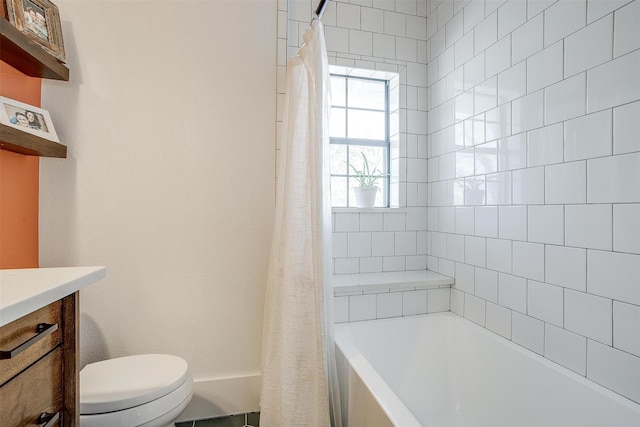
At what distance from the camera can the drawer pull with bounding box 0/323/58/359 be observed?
0.64 meters

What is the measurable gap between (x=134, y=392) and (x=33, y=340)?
0.57m

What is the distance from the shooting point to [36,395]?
0.78m

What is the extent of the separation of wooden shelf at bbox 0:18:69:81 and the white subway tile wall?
207cm

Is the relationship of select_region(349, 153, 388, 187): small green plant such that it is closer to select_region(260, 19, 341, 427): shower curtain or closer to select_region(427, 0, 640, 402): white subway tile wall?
select_region(427, 0, 640, 402): white subway tile wall

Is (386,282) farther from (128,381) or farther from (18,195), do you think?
(18,195)

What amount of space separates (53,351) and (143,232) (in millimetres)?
867

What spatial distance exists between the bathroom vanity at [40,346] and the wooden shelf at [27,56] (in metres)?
0.87

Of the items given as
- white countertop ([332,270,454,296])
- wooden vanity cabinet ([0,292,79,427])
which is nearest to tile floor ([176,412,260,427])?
white countertop ([332,270,454,296])

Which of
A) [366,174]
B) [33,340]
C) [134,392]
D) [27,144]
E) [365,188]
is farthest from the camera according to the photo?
[366,174]

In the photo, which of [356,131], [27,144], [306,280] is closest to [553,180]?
[306,280]

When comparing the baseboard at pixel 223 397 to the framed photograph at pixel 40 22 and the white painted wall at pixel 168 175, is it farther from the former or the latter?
the framed photograph at pixel 40 22

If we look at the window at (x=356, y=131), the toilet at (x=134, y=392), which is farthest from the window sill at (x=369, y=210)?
the toilet at (x=134, y=392)

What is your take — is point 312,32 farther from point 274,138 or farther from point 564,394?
point 564,394

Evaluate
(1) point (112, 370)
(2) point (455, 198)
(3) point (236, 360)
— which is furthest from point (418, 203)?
(1) point (112, 370)
